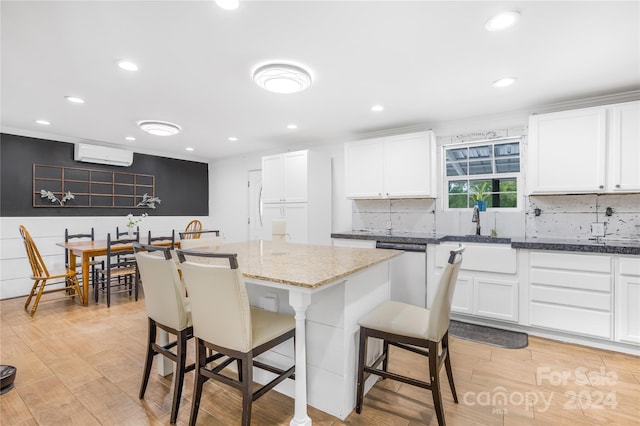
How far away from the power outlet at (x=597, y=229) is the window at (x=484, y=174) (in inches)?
27.9

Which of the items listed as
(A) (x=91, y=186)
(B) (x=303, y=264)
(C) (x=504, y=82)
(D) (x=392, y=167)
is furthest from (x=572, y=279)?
(A) (x=91, y=186)

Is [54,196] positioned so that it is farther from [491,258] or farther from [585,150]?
[585,150]

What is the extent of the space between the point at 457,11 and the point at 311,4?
83 centimetres

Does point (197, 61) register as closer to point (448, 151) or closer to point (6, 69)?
point (6, 69)

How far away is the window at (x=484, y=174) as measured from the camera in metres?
3.55

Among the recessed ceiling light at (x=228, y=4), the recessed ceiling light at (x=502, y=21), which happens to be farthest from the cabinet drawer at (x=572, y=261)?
the recessed ceiling light at (x=228, y=4)

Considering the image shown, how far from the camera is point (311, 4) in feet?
5.55

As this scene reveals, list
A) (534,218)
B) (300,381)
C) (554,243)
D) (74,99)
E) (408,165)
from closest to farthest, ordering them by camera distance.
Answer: (300,381), (554,243), (74,99), (534,218), (408,165)

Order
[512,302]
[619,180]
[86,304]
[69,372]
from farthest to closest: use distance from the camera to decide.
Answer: [86,304] → [512,302] → [619,180] → [69,372]

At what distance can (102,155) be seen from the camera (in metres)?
4.91

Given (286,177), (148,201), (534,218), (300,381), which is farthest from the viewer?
(148,201)

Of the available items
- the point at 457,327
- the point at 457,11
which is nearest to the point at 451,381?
the point at 457,327

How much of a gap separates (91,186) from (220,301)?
487 centimetres

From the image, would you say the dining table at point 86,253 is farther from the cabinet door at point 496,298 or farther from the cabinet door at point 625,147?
the cabinet door at point 625,147
